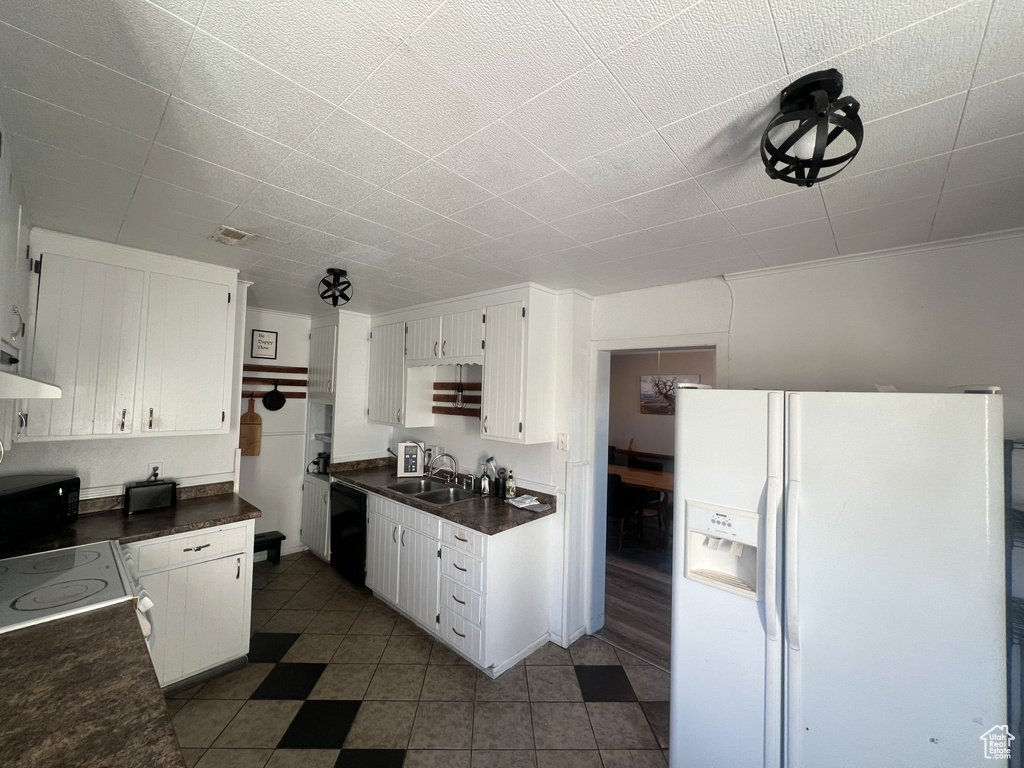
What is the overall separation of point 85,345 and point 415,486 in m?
2.23

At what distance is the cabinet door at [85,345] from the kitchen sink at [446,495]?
6.29 ft

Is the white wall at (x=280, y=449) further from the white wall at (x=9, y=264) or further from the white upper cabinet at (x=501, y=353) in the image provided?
the white wall at (x=9, y=264)

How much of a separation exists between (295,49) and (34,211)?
193cm

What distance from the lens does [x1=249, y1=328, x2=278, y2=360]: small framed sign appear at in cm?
386

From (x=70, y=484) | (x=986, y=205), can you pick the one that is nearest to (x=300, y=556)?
(x=70, y=484)

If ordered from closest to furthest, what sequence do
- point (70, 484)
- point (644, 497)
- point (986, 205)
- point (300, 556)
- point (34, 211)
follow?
point (986, 205) → point (34, 211) → point (70, 484) → point (300, 556) → point (644, 497)

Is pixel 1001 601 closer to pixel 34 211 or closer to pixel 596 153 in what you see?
pixel 596 153

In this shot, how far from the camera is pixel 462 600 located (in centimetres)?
254

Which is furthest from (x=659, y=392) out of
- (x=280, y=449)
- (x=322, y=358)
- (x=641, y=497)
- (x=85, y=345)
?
(x=85, y=345)

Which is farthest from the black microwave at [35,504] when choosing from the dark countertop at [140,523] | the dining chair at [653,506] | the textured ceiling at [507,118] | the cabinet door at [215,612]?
the dining chair at [653,506]

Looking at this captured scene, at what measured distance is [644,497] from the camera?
4.44m

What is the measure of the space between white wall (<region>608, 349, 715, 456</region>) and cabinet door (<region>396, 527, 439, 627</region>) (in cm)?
320

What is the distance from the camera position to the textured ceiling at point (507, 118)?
2.77 feet

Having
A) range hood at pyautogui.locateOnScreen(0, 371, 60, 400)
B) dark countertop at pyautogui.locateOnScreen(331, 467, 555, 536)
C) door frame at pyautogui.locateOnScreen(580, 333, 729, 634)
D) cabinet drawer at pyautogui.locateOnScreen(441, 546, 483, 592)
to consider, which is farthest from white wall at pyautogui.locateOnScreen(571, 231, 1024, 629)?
range hood at pyautogui.locateOnScreen(0, 371, 60, 400)
